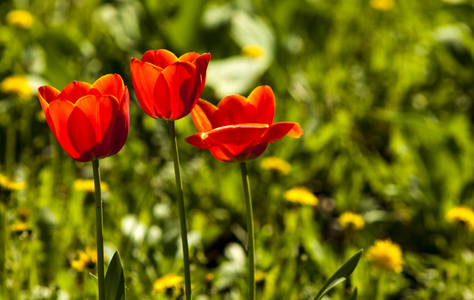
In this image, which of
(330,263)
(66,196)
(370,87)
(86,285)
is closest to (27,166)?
(66,196)

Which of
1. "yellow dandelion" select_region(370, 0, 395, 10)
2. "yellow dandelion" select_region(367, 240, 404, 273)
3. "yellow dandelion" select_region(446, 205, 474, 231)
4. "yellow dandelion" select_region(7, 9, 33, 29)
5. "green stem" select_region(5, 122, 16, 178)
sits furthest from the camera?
"yellow dandelion" select_region(370, 0, 395, 10)

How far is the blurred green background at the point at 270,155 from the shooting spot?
1.40 metres

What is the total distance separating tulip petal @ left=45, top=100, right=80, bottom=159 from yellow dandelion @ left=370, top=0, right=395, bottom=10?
2973 mm

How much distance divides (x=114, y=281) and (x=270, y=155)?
4.48 feet

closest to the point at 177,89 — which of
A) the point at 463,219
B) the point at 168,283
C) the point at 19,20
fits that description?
the point at 168,283

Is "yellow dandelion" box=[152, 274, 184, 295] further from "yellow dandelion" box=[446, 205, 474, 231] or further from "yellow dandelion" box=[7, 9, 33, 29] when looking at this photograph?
"yellow dandelion" box=[7, 9, 33, 29]

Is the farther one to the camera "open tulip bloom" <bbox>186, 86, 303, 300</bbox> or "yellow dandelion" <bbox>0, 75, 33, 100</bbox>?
"yellow dandelion" <bbox>0, 75, 33, 100</bbox>

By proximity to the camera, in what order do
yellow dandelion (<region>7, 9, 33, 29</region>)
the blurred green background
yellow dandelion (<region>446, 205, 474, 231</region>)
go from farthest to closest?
yellow dandelion (<region>7, 9, 33, 29</region>) < yellow dandelion (<region>446, 205, 474, 231</region>) < the blurred green background

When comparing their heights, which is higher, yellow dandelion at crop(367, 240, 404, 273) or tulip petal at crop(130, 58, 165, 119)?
tulip petal at crop(130, 58, 165, 119)

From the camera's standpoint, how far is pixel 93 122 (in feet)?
2.32

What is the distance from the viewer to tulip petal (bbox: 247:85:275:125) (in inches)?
31.8

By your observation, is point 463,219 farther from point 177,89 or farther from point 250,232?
point 177,89

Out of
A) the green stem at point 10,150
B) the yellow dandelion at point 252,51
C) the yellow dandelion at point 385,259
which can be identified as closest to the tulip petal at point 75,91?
the yellow dandelion at point 385,259

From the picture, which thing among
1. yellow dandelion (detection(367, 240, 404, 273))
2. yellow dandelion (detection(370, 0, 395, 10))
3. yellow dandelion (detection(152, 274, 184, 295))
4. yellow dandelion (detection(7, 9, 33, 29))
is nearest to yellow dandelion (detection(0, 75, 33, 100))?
yellow dandelion (detection(7, 9, 33, 29))
